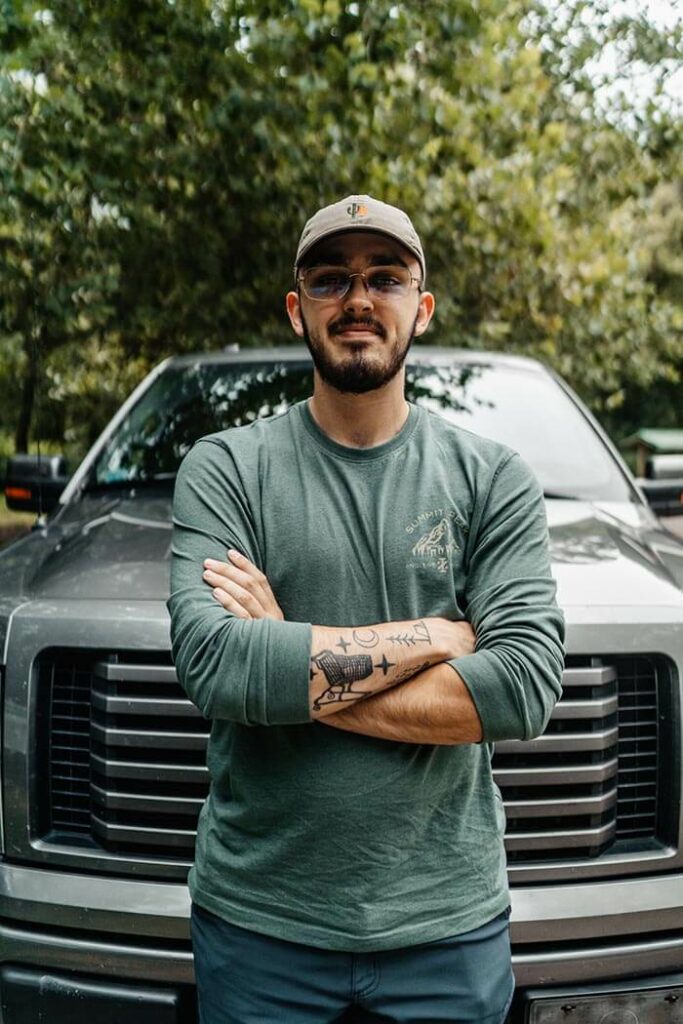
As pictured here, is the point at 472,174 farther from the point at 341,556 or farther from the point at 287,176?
the point at 341,556

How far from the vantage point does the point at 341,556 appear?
74.9 inches

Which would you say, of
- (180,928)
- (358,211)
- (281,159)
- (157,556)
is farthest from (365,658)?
(281,159)

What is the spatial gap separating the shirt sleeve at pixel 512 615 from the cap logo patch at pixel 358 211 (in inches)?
21.6

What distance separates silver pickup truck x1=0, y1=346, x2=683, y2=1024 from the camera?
2.45m

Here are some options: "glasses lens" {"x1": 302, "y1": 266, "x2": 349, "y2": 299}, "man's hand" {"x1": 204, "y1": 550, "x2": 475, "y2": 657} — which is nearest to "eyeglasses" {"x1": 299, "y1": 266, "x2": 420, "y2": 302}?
"glasses lens" {"x1": 302, "y1": 266, "x2": 349, "y2": 299}

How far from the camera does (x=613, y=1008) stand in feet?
7.99

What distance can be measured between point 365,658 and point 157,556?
1.18m

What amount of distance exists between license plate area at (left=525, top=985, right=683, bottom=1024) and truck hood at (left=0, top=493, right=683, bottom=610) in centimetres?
89

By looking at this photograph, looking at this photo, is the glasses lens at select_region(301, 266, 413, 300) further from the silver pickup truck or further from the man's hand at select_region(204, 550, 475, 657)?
the silver pickup truck

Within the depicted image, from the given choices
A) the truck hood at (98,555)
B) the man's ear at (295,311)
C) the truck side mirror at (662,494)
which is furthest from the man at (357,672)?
the truck side mirror at (662,494)

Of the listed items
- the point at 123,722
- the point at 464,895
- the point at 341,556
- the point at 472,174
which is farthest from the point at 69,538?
the point at 472,174

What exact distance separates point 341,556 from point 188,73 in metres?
5.52

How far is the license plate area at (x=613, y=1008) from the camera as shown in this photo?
242 cm

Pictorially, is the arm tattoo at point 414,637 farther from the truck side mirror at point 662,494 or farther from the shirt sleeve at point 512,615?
the truck side mirror at point 662,494
